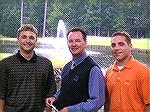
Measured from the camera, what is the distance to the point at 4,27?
4.01 meters

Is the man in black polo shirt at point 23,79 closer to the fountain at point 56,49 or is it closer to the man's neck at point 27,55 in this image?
the man's neck at point 27,55

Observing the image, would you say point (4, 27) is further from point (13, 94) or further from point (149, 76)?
point (149, 76)

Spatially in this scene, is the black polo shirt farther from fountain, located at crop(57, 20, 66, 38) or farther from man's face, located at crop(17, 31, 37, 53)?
fountain, located at crop(57, 20, 66, 38)

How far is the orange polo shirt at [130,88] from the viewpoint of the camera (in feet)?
9.12

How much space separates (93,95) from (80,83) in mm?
160

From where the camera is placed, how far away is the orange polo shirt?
278cm

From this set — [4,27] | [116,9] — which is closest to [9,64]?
[4,27]

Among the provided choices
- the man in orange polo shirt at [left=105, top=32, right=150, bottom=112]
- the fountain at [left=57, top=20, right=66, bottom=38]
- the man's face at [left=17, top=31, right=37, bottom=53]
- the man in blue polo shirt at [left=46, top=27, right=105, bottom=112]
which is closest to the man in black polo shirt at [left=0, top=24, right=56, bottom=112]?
the man's face at [left=17, top=31, right=37, bottom=53]

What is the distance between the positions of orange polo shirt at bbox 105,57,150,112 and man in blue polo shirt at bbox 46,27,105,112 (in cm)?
17

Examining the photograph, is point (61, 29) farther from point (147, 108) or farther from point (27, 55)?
point (147, 108)

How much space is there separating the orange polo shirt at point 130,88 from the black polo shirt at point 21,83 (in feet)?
2.15

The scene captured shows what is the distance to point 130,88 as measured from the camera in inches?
109

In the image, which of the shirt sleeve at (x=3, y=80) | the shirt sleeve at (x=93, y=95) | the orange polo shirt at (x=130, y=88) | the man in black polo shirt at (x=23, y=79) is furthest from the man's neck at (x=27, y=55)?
the orange polo shirt at (x=130, y=88)

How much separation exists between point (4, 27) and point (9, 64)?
1.14 metres
